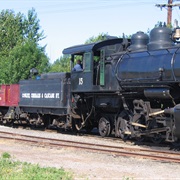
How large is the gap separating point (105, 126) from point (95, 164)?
227 inches

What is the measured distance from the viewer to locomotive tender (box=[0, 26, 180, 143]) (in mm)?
11500

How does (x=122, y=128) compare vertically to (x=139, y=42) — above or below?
below

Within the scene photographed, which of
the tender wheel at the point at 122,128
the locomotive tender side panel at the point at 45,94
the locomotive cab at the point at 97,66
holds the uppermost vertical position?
the locomotive cab at the point at 97,66

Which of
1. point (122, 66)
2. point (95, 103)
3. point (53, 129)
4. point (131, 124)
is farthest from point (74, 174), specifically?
point (53, 129)

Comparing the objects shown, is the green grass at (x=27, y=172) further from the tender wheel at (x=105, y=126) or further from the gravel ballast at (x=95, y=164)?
the tender wheel at (x=105, y=126)

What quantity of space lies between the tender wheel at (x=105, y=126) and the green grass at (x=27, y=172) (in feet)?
20.7

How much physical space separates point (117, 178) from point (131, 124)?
17.8ft

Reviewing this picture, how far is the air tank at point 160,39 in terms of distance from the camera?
12.3m

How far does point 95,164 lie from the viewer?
892 cm

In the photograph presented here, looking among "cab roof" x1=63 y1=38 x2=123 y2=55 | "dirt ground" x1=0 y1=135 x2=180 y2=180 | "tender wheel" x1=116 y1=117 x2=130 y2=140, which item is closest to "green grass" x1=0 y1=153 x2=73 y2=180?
"dirt ground" x1=0 y1=135 x2=180 y2=180

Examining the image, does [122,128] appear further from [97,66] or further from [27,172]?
[27,172]

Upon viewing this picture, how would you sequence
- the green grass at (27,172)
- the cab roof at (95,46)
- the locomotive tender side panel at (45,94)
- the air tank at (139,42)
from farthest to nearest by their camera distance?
the locomotive tender side panel at (45,94)
the cab roof at (95,46)
the air tank at (139,42)
the green grass at (27,172)

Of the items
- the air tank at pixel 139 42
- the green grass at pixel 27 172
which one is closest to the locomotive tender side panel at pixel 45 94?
the air tank at pixel 139 42

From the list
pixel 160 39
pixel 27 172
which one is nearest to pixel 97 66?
pixel 160 39
